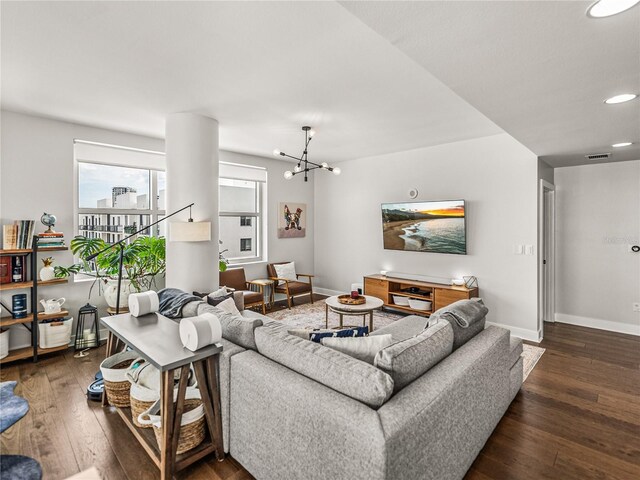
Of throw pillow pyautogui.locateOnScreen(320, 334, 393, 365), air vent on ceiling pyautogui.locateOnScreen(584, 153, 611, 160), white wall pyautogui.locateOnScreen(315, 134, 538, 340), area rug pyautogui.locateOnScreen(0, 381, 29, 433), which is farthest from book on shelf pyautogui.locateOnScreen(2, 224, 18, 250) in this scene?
air vent on ceiling pyautogui.locateOnScreen(584, 153, 611, 160)

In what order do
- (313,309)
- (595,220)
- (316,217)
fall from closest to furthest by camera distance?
(595,220) → (313,309) → (316,217)

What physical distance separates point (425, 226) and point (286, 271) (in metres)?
2.53

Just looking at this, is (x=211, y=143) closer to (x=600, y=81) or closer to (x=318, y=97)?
(x=318, y=97)

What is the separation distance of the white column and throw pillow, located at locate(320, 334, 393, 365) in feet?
7.79

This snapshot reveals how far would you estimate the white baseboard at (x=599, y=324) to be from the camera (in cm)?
434

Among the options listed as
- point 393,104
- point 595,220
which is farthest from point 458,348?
point 595,220

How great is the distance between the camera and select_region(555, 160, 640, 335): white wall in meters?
4.33

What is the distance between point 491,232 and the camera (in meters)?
4.59

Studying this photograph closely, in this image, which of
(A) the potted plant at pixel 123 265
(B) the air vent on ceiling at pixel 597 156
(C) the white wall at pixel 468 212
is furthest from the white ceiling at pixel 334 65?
(A) the potted plant at pixel 123 265

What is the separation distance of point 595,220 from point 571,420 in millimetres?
3278

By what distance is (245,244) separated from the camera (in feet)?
19.9

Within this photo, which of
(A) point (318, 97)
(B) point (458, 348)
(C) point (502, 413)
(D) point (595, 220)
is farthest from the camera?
(D) point (595, 220)

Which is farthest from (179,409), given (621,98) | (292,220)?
(292,220)

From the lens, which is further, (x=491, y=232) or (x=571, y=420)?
(x=491, y=232)
